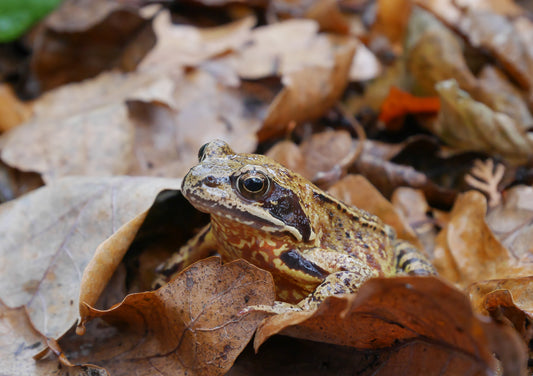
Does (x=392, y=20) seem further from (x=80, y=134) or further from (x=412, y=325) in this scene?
(x=412, y=325)

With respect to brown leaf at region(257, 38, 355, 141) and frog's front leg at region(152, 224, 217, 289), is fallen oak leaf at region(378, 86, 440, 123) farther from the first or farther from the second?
frog's front leg at region(152, 224, 217, 289)

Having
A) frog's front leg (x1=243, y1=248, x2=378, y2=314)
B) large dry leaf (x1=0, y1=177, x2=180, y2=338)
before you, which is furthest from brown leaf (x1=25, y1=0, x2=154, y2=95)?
frog's front leg (x1=243, y1=248, x2=378, y2=314)

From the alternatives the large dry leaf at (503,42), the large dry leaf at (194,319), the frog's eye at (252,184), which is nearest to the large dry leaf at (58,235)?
the large dry leaf at (194,319)

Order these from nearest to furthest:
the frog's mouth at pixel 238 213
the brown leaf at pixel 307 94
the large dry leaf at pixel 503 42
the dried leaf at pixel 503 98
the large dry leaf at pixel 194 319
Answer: the large dry leaf at pixel 194 319, the frog's mouth at pixel 238 213, the brown leaf at pixel 307 94, the dried leaf at pixel 503 98, the large dry leaf at pixel 503 42

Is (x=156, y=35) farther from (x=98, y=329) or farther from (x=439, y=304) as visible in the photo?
(x=439, y=304)

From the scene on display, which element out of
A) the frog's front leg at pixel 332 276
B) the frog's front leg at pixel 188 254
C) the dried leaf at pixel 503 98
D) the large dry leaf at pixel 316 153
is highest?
the dried leaf at pixel 503 98

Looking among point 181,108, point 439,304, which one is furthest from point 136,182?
point 439,304

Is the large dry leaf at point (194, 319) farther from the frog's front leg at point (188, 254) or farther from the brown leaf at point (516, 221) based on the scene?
the brown leaf at point (516, 221)
